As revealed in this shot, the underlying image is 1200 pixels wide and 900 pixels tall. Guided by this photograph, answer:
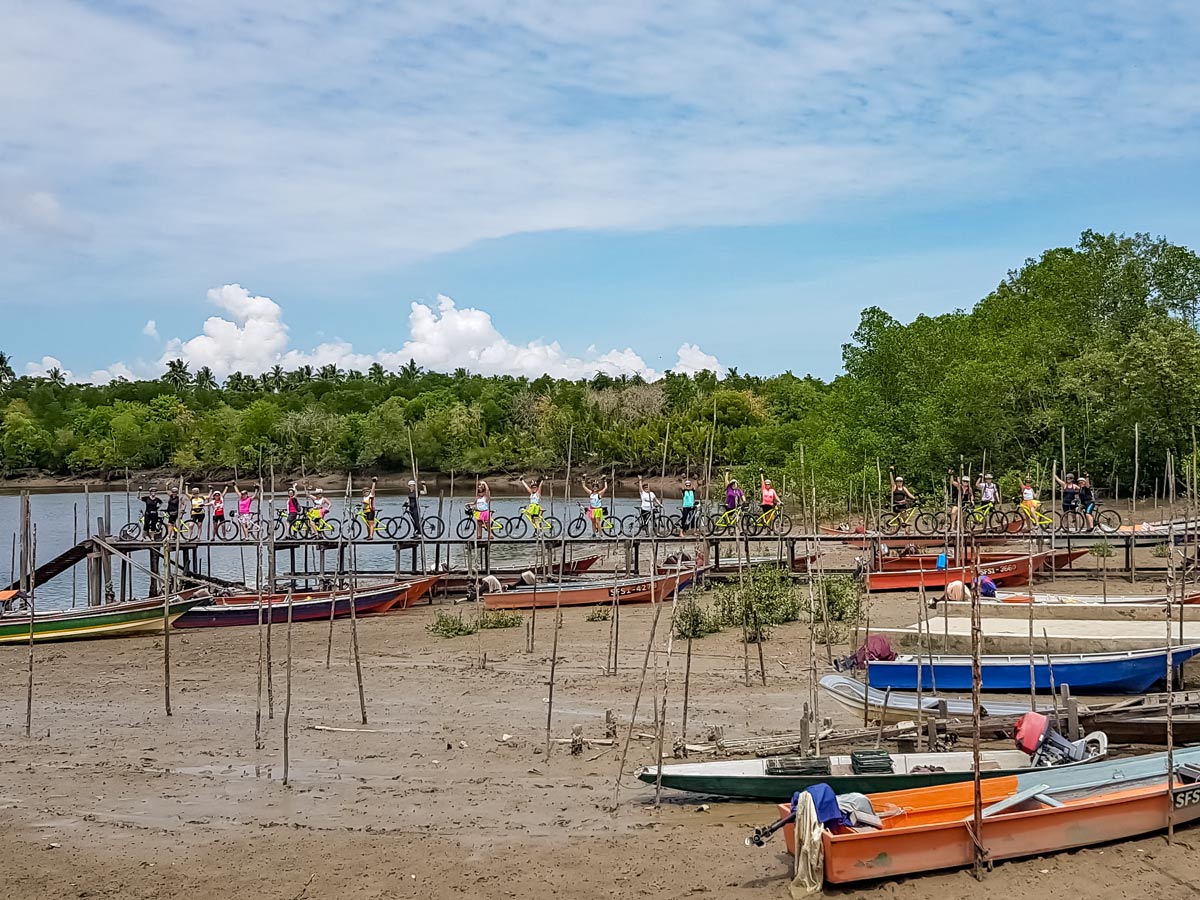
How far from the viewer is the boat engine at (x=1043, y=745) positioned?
11.0m

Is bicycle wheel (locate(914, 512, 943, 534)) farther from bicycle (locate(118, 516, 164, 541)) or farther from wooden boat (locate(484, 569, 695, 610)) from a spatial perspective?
bicycle (locate(118, 516, 164, 541))

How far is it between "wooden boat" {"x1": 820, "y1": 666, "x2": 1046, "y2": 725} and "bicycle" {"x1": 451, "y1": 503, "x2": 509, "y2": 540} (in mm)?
16453

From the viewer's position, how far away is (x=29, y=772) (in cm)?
1380

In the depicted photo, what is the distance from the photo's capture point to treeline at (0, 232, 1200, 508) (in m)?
43.0

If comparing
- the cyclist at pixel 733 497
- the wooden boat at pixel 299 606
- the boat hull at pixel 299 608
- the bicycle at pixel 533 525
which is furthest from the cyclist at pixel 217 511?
the cyclist at pixel 733 497

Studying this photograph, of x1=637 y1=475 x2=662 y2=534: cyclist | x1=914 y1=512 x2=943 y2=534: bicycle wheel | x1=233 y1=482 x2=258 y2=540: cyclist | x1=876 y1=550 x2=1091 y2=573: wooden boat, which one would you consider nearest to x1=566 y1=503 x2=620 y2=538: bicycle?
x1=637 y1=475 x2=662 y2=534: cyclist

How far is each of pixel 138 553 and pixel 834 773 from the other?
3836 cm

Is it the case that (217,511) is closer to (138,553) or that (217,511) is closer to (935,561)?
(138,553)

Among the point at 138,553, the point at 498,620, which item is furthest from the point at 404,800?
the point at 138,553

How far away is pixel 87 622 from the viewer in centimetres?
2527

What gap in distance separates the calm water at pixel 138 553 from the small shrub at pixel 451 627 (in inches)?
136

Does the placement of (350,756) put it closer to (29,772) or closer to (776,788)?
(29,772)

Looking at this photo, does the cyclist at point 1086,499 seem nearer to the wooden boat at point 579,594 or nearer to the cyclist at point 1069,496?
the cyclist at point 1069,496

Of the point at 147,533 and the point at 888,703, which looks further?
the point at 147,533
